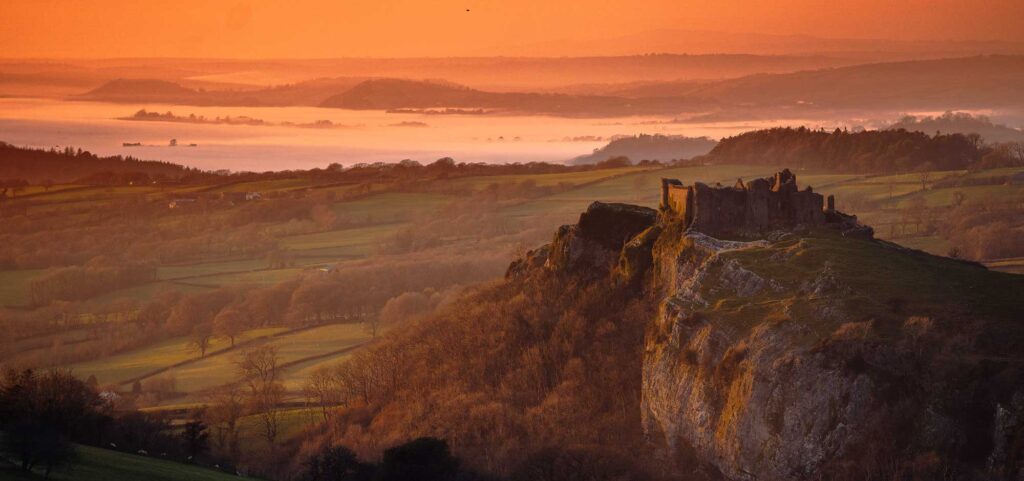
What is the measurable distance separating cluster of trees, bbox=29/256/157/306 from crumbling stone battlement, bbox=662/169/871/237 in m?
86.8

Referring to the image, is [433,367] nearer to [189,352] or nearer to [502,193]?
[189,352]

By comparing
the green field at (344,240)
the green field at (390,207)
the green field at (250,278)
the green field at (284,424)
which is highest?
the green field at (390,207)

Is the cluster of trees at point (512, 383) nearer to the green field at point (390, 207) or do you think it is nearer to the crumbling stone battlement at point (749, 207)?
the crumbling stone battlement at point (749, 207)

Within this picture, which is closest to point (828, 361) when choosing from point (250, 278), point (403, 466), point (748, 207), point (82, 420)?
point (403, 466)

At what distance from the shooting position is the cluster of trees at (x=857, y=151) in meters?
168

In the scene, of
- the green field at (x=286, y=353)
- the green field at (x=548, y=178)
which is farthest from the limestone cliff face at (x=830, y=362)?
the green field at (x=548, y=178)

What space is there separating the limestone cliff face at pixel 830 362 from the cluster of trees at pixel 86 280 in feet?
292

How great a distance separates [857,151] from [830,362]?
427 feet

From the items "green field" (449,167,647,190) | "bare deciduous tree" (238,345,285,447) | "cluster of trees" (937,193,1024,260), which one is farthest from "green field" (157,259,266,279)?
"cluster of trees" (937,193,1024,260)

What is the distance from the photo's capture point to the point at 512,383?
76812 millimetres

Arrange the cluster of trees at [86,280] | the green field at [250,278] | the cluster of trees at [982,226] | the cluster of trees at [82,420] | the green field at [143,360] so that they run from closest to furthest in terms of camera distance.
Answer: the cluster of trees at [82,420], the green field at [143,360], the cluster of trees at [982,226], the green field at [250,278], the cluster of trees at [86,280]

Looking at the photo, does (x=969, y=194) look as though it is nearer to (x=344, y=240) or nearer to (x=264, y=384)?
(x=344, y=240)

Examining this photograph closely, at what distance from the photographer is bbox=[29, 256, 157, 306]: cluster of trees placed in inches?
5586

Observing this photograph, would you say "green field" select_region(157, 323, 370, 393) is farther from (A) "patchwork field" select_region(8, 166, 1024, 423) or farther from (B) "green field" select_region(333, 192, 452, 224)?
(B) "green field" select_region(333, 192, 452, 224)
